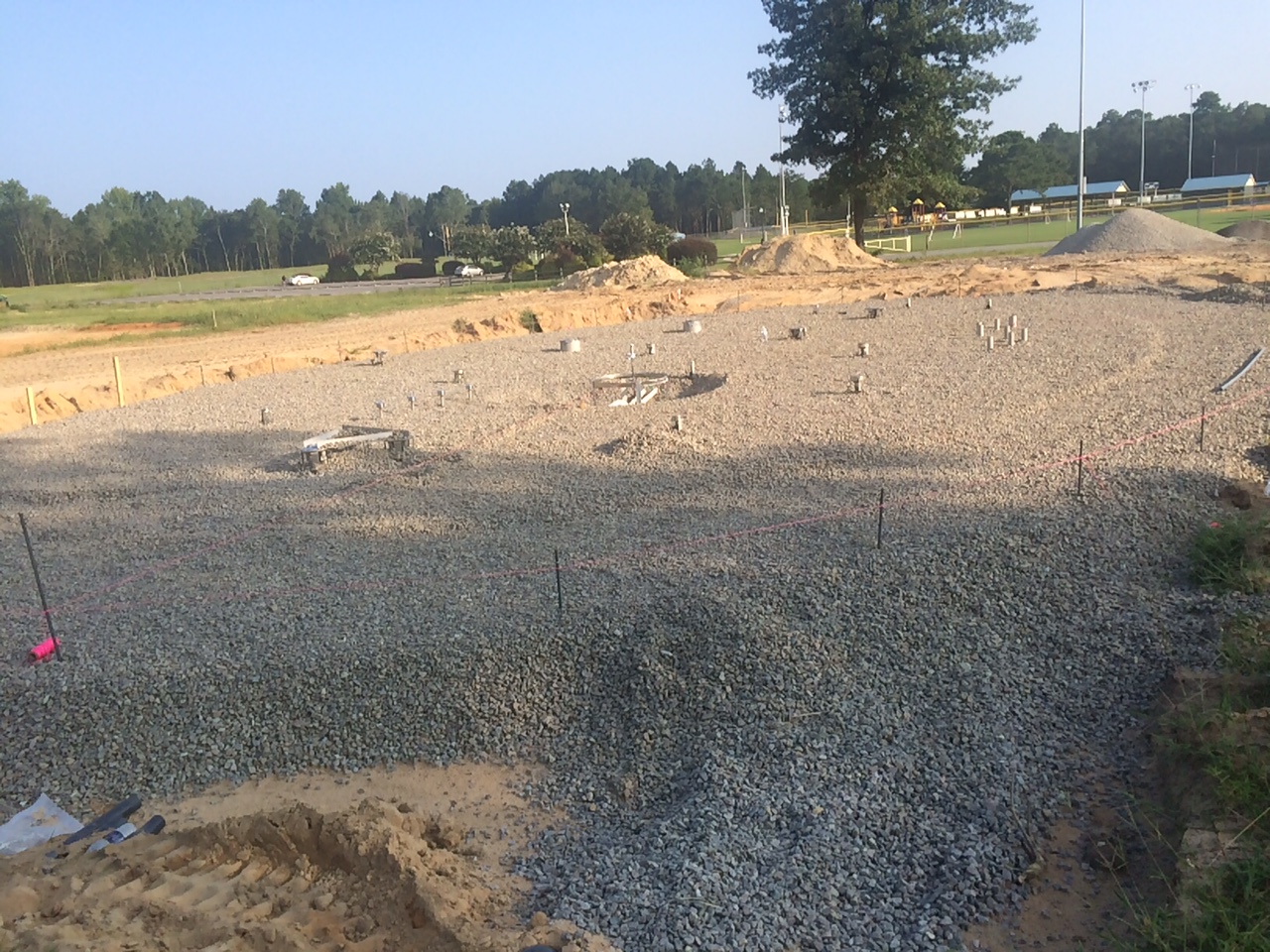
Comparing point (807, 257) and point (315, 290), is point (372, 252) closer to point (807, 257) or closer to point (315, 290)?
point (315, 290)

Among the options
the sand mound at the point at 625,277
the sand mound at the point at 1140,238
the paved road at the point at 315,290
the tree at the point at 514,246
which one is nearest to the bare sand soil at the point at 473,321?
the sand mound at the point at 625,277

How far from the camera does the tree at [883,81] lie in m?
37.4

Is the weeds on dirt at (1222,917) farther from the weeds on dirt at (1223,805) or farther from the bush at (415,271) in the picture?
the bush at (415,271)

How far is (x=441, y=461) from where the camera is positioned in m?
12.9

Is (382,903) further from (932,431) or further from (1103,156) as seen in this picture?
(1103,156)

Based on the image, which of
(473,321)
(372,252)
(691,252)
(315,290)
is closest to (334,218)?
(372,252)

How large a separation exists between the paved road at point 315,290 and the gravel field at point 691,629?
35.8m

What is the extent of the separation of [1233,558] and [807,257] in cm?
3325

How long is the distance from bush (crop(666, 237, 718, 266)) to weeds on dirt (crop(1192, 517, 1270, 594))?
3832 centimetres

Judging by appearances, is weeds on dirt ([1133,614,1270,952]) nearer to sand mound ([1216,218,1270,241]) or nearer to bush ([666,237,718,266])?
sand mound ([1216,218,1270,241])

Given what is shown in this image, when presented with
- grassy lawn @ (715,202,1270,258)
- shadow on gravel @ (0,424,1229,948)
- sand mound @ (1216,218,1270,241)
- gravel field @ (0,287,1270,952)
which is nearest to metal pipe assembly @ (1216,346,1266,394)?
gravel field @ (0,287,1270,952)

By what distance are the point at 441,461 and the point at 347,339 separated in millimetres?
14993

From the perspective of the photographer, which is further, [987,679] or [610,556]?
[610,556]

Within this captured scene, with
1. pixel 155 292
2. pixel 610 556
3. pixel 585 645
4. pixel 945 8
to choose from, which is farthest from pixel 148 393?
pixel 155 292
